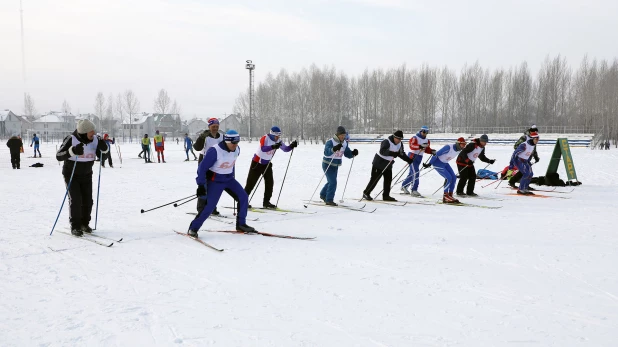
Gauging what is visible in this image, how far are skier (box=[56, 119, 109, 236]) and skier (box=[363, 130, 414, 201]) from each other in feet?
17.8

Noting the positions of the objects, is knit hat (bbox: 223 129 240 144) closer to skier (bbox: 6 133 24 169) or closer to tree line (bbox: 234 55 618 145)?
skier (bbox: 6 133 24 169)

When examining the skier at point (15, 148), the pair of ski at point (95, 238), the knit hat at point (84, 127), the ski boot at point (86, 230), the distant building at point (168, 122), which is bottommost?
the pair of ski at point (95, 238)

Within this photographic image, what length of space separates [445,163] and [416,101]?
47862mm

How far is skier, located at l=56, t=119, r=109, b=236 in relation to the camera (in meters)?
5.72

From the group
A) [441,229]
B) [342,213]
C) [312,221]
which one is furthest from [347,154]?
[441,229]

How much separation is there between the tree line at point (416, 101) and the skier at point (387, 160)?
44.8 metres

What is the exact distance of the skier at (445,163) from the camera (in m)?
9.16

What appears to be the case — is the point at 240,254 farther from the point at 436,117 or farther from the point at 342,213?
the point at 436,117

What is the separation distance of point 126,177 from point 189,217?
767 centimetres

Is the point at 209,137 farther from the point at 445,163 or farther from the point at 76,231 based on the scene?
the point at 445,163

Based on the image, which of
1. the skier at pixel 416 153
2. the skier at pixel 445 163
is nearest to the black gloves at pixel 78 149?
the skier at pixel 445 163

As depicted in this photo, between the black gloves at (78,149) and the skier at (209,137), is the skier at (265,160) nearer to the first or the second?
the skier at (209,137)

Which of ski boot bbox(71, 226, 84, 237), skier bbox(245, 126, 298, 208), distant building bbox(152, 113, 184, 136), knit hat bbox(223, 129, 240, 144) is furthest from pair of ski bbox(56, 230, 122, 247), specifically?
distant building bbox(152, 113, 184, 136)

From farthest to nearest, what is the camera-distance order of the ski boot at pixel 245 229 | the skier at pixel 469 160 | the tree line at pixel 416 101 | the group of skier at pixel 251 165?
the tree line at pixel 416 101, the skier at pixel 469 160, the ski boot at pixel 245 229, the group of skier at pixel 251 165
